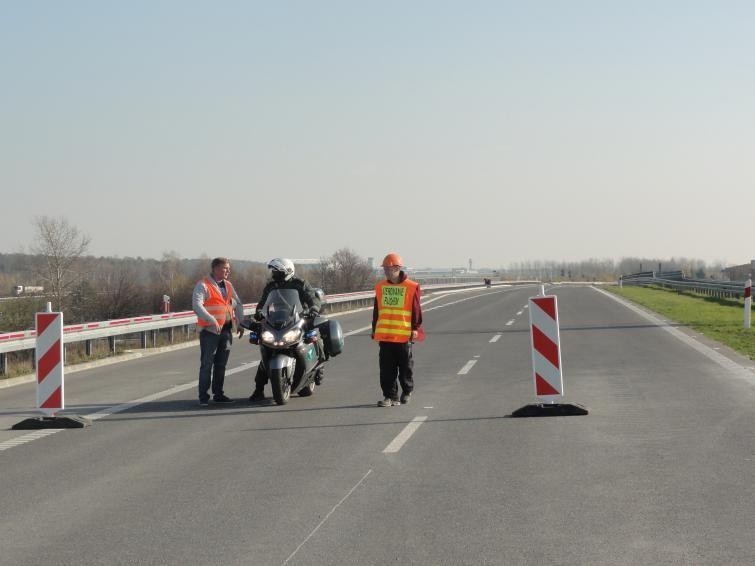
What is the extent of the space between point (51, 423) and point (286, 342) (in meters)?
2.86

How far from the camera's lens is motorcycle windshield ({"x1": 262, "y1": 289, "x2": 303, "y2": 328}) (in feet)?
39.2

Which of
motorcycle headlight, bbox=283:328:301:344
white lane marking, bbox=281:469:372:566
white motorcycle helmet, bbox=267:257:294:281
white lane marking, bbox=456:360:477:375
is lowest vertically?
white lane marking, bbox=456:360:477:375

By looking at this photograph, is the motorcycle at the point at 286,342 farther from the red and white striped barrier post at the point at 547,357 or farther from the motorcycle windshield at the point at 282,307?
the red and white striped barrier post at the point at 547,357

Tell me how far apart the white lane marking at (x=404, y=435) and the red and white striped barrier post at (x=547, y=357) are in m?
1.14

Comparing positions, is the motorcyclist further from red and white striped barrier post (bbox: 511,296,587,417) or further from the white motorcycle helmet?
red and white striped barrier post (bbox: 511,296,587,417)

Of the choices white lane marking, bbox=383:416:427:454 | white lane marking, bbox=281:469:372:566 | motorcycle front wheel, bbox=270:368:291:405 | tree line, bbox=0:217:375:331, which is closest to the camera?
white lane marking, bbox=281:469:372:566

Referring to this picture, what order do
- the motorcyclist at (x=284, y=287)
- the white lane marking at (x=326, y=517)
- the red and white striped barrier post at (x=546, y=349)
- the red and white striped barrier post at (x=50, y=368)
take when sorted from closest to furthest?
the white lane marking at (x=326, y=517), the red and white striped barrier post at (x=50, y=368), the red and white striped barrier post at (x=546, y=349), the motorcyclist at (x=284, y=287)

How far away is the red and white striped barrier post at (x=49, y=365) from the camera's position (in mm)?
10656

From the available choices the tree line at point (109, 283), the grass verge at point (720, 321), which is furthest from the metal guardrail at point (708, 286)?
the tree line at point (109, 283)

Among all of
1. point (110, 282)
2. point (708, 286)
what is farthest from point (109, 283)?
point (708, 286)

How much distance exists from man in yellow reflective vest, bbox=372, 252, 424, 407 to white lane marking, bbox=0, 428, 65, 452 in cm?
385

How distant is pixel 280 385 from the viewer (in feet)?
38.7

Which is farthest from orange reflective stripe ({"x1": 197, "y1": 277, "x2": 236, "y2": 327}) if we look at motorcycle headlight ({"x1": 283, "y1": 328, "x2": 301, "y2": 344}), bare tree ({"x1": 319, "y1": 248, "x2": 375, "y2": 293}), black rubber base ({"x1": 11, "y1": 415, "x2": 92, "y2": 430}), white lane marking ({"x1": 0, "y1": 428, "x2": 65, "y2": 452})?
bare tree ({"x1": 319, "y1": 248, "x2": 375, "y2": 293})

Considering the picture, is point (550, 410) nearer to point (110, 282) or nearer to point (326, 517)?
point (326, 517)
